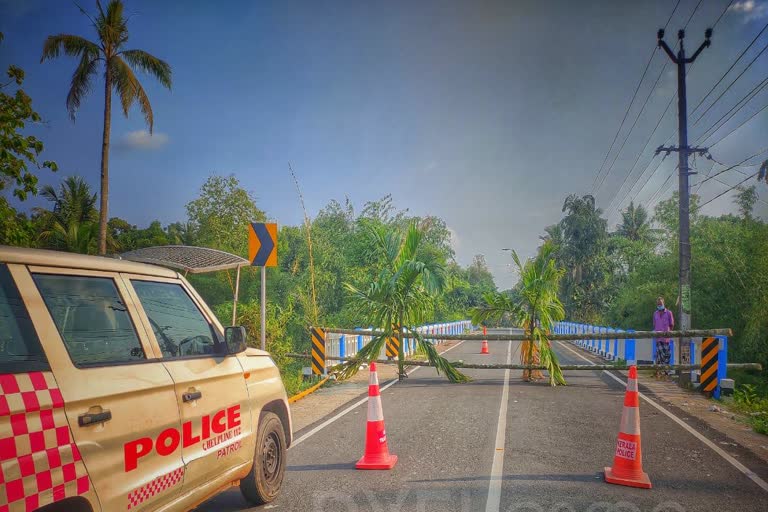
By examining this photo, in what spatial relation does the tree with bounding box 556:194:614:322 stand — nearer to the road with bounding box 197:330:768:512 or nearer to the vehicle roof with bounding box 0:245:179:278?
the road with bounding box 197:330:768:512

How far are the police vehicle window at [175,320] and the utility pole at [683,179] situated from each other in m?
14.0

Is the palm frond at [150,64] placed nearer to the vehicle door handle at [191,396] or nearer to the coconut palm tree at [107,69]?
the coconut palm tree at [107,69]

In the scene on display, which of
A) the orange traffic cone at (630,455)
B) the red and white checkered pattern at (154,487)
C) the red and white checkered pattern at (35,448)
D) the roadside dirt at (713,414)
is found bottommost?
the roadside dirt at (713,414)

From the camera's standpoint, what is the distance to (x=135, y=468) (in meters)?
3.20

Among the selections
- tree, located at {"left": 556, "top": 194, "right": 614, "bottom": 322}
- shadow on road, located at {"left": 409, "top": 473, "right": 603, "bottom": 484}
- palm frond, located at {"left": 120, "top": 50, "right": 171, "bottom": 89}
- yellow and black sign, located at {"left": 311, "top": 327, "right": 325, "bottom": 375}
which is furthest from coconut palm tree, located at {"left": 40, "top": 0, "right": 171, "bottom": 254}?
tree, located at {"left": 556, "top": 194, "right": 614, "bottom": 322}

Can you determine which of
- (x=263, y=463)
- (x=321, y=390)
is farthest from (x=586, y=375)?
(x=263, y=463)

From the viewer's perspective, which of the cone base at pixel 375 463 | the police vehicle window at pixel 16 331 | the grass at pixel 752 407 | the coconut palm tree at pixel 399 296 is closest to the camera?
the police vehicle window at pixel 16 331

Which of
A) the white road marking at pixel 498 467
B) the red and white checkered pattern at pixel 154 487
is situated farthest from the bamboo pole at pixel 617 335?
the red and white checkered pattern at pixel 154 487

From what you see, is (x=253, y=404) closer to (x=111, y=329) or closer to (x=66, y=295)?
(x=111, y=329)

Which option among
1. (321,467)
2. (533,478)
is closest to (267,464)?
(321,467)

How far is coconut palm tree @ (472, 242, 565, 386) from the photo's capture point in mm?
14273

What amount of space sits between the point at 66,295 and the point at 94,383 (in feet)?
1.77

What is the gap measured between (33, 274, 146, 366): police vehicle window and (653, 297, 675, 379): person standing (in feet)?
49.6

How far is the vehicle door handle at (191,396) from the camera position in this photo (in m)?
3.78
